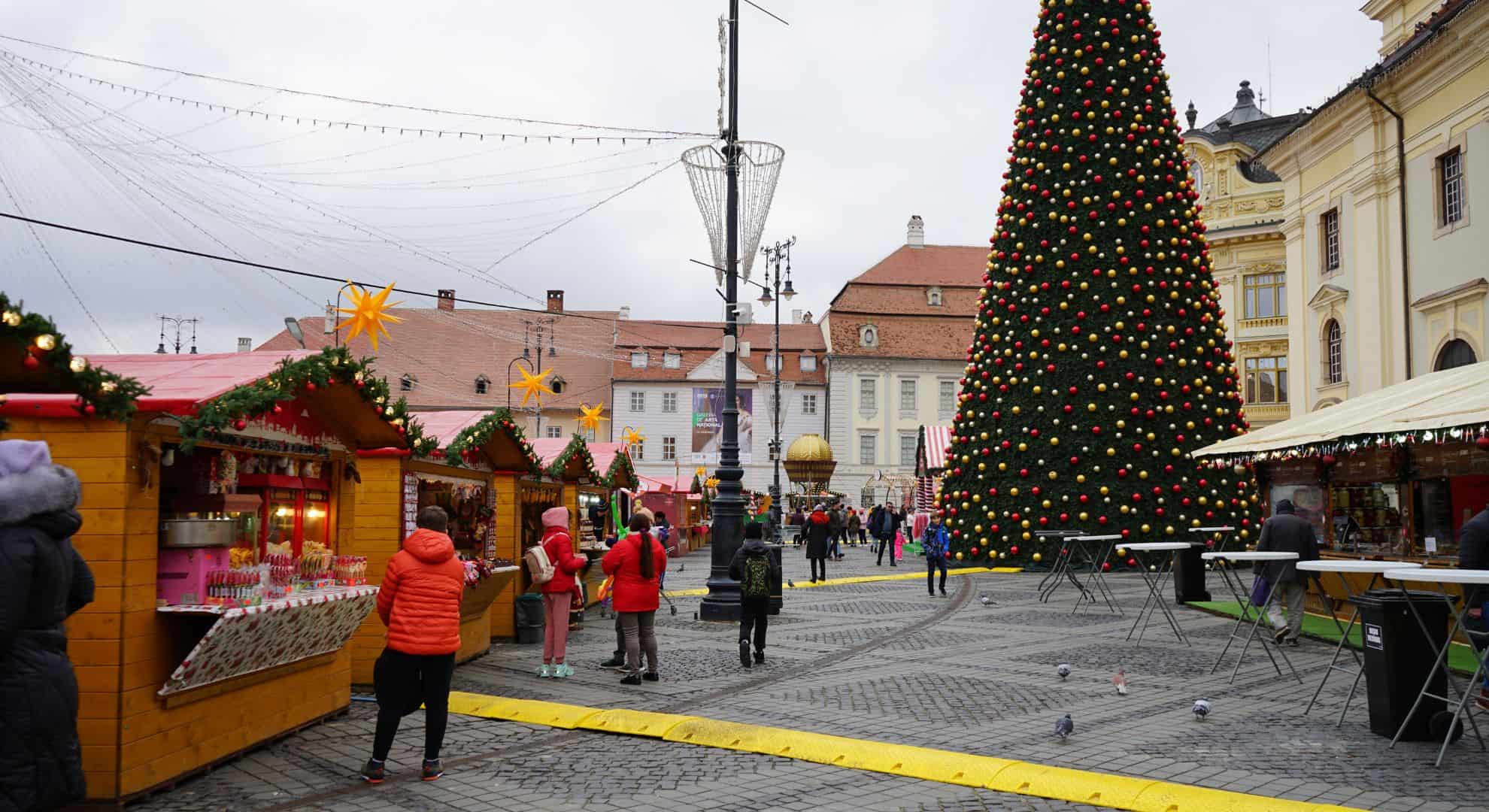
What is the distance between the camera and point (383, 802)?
6.64m

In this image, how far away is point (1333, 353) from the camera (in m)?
32.5

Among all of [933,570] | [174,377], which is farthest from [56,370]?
[933,570]

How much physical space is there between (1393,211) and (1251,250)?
20.2 metres

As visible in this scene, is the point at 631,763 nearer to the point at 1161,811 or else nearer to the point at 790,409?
the point at 1161,811

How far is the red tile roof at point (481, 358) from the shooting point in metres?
66.0

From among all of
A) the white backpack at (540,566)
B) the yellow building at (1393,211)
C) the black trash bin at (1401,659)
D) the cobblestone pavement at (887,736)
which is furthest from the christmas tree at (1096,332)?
the black trash bin at (1401,659)

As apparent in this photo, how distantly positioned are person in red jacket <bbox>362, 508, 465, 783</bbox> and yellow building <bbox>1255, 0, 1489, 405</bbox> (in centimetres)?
2484

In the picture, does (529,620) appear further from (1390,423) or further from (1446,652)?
(1390,423)

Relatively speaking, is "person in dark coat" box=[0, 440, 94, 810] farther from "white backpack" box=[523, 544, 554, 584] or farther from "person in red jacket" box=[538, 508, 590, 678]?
"white backpack" box=[523, 544, 554, 584]

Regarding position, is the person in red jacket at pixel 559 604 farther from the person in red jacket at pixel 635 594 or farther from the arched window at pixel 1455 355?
the arched window at pixel 1455 355

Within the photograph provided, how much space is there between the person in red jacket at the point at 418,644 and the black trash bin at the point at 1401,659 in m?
6.42

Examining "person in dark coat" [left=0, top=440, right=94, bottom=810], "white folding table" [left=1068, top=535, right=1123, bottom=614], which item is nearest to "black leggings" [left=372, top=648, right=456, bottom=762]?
"person in dark coat" [left=0, top=440, right=94, bottom=810]

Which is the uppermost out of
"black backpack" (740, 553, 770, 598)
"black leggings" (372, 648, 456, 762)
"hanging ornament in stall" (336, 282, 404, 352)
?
"hanging ornament in stall" (336, 282, 404, 352)

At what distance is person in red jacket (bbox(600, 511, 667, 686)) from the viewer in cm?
1061
